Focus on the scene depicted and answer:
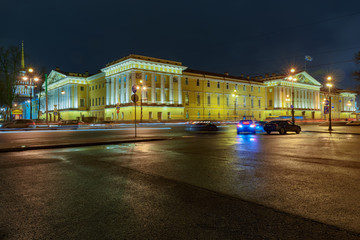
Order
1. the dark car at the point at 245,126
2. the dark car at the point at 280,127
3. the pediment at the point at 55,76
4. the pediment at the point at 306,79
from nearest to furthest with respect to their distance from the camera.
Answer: the dark car at the point at 280,127
the dark car at the point at 245,126
the pediment at the point at 55,76
the pediment at the point at 306,79

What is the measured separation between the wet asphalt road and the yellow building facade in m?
49.9

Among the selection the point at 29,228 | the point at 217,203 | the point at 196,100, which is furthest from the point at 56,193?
the point at 196,100

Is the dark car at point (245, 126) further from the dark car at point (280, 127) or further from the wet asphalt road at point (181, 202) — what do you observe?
the wet asphalt road at point (181, 202)

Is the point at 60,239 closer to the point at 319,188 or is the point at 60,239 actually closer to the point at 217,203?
the point at 217,203

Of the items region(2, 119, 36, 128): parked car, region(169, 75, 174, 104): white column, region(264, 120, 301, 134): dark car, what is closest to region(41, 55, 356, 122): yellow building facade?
region(169, 75, 174, 104): white column

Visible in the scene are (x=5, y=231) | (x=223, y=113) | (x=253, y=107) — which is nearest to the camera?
(x=5, y=231)

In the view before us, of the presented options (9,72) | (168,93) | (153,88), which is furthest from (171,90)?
(9,72)

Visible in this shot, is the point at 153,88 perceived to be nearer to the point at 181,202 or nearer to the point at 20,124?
the point at 20,124

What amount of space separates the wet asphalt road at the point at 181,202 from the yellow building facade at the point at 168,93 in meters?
49.9

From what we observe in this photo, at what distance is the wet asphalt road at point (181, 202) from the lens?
11.9ft

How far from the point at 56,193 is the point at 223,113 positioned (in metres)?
Result: 78.7

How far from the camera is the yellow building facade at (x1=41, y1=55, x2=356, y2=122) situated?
65.6 meters

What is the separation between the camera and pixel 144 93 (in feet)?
214

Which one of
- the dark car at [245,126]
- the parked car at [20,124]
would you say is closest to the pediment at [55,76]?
the parked car at [20,124]
